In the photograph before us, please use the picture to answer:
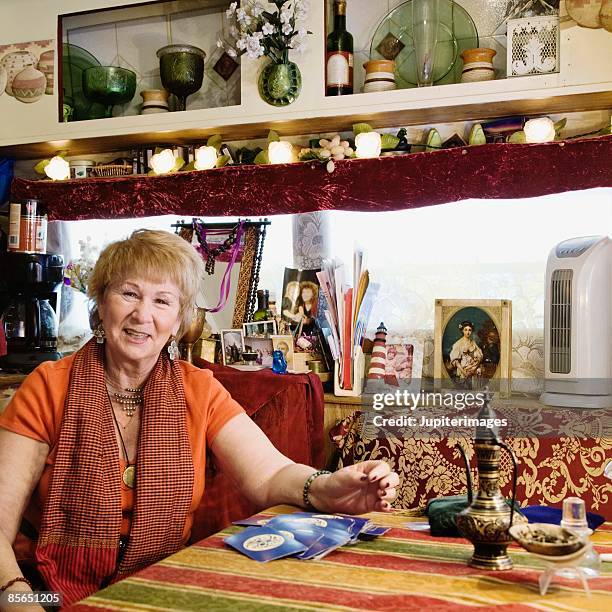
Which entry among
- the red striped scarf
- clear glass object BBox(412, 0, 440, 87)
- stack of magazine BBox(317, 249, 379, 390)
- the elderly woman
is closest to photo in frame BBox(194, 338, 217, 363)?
stack of magazine BBox(317, 249, 379, 390)

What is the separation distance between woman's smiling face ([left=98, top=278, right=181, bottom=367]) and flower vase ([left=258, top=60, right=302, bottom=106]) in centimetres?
109

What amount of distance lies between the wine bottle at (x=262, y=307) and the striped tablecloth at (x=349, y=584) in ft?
5.46

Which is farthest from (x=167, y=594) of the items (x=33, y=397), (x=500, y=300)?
(x=500, y=300)

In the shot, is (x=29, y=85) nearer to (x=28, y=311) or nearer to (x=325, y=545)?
(x=28, y=311)

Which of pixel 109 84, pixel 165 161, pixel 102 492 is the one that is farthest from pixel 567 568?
pixel 109 84

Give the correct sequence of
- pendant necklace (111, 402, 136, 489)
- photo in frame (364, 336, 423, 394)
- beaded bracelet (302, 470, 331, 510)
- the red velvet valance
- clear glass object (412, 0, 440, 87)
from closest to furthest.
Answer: beaded bracelet (302, 470, 331, 510), pendant necklace (111, 402, 136, 489), the red velvet valance, clear glass object (412, 0, 440, 87), photo in frame (364, 336, 423, 394)

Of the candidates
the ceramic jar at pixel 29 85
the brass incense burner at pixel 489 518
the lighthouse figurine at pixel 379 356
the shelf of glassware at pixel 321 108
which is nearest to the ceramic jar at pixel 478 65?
the shelf of glassware at pixel 321 108

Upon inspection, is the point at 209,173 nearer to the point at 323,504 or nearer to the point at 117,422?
the point at 117,422

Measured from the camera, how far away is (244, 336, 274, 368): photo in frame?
304 cm

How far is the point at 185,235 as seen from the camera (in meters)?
3.29

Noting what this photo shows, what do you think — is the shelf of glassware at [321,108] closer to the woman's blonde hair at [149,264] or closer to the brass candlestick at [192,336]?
the brass candlestick at [192,336]

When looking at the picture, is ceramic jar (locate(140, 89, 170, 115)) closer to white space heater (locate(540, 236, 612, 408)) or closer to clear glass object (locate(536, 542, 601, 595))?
white space heater (locate(540, 236, 612, 408))

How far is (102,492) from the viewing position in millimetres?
1800

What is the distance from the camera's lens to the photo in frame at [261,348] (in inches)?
120
